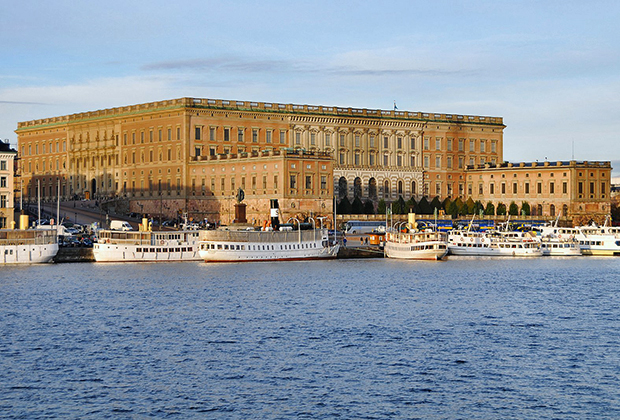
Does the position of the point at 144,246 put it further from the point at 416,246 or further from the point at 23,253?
the point at 416,246

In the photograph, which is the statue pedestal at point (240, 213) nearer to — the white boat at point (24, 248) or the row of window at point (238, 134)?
the row of window at point (238, 134)

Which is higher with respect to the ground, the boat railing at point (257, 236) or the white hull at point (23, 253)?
the boat railing at point (257, 236)

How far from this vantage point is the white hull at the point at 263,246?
12250 cm

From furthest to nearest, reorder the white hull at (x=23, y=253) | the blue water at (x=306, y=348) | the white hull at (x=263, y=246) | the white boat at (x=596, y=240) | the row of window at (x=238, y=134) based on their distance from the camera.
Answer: the row of window at (x=238, y=134) < the white boat at (x=596, y=240) < the white hull at (x=263, y=246) < the white hull at (x=23, y=253) < the blue water at (x=306, y=348)

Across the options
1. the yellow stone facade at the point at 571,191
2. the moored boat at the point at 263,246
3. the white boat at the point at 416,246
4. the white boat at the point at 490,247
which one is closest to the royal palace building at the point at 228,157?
the yellow stone facade at the point at 571,191

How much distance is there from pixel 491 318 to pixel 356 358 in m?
18.6

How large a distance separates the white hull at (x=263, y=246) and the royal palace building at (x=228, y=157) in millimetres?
37030

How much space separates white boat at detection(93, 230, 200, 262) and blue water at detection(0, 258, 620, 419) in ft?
63.1

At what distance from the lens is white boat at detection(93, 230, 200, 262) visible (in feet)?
395

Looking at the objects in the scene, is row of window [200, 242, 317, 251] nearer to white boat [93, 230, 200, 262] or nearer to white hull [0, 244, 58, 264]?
white boat [93, 230, 200, 262]

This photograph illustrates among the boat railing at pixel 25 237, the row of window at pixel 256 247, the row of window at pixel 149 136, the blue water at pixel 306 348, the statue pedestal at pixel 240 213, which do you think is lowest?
the blue water at pixel 306 348

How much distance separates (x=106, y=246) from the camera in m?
120

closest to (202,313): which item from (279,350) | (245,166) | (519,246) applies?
(279,350)

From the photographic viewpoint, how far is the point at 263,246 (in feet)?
411
